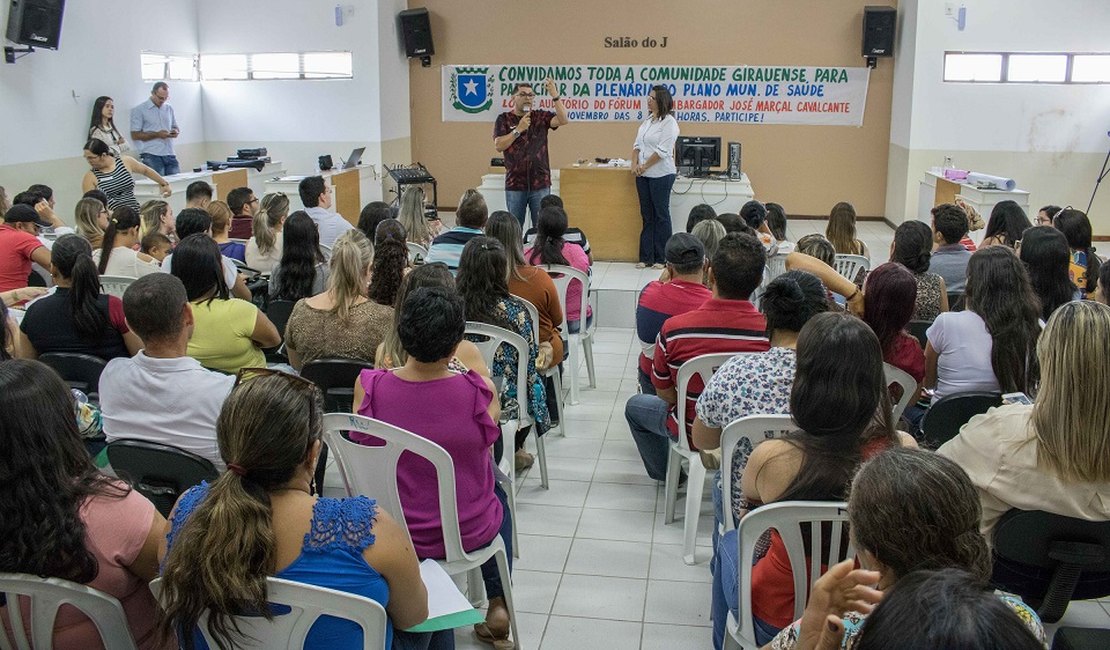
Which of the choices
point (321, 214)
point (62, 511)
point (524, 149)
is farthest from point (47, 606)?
point (524, 149)

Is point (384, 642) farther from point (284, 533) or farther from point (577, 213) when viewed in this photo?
point (577, 213)

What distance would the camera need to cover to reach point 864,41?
1072 cm

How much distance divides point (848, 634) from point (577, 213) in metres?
7.24

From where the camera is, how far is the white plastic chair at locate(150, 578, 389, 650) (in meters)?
1.56

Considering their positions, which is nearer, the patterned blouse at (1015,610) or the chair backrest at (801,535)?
the patterned blouse at (1015,610)

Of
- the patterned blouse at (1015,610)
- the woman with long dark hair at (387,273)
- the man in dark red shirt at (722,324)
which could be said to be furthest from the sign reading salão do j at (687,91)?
the patterned blouse at (1015,610)

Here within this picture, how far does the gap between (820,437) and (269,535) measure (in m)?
1.11

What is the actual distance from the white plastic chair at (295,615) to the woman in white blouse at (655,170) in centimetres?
656

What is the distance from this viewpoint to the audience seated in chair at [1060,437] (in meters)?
2.11

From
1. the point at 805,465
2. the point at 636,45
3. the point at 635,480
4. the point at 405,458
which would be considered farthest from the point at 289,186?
the point at 805,465

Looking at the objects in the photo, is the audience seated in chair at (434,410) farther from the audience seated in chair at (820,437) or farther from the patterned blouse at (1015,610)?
the patterned blouse at (1015,610)

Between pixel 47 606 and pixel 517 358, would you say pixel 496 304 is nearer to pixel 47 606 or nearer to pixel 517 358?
pixel 517 358

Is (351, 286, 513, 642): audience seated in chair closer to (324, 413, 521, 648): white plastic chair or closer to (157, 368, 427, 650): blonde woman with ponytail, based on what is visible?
(324, 413, 521, 648): white plastic chair

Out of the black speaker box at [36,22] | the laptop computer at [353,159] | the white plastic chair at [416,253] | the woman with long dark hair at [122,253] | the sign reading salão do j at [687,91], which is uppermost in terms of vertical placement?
the black speaker box at [36,22]
